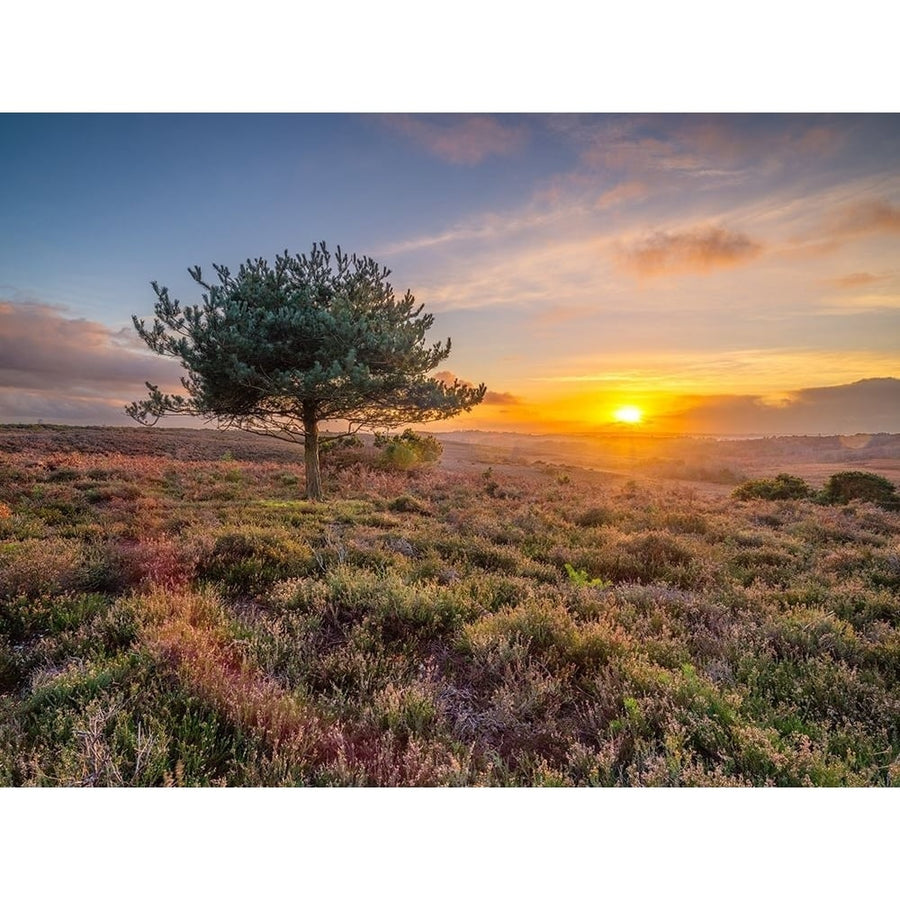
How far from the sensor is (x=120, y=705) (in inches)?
112

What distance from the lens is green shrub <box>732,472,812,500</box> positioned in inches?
518

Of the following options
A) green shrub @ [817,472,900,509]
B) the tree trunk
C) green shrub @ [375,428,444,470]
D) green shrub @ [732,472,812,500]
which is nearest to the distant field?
the tree trunk

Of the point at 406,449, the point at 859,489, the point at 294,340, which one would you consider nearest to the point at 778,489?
the point at 859,489

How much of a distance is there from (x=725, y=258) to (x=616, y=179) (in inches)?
73.6

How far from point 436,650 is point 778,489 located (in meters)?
13.3

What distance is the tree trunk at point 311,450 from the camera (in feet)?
37.7

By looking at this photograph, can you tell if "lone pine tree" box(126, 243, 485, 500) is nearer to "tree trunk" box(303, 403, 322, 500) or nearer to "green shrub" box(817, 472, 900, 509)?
"tree trunk" box(303, 403, 322, 500)

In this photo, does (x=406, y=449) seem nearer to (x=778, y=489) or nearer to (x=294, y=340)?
(x=294, y=340)

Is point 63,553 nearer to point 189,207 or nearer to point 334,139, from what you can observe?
point 189,207

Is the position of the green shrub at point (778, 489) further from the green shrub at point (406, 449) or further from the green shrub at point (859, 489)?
the green shrub at point (406, 449)

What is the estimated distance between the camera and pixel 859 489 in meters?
11.9
